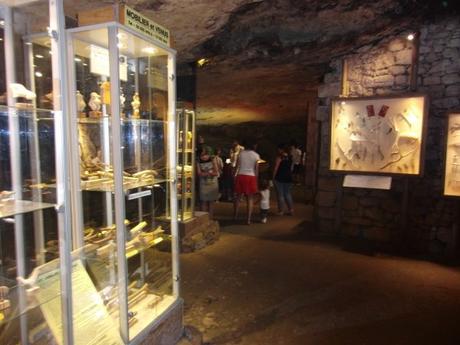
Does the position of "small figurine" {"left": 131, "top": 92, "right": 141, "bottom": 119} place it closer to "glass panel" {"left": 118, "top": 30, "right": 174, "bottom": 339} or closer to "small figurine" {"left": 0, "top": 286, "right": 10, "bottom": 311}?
"glass panel" {"left": 118, "top": 30, "right": 174, "bottom": 339}

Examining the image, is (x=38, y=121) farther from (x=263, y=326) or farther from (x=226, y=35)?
(x=226, y=35)

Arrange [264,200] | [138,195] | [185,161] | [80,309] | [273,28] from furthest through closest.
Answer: [264,200]
[185,161]
[273,28]
[138,195]
[80,309]

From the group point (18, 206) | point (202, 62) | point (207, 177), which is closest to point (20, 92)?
point (18, 206)

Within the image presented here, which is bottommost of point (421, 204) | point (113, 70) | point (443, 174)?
point (421, 204)

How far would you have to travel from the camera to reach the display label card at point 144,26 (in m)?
1.97

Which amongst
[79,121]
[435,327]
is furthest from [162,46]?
[435,327]

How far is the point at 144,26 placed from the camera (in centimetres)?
214

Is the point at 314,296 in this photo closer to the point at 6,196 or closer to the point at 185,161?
the point at 185,161

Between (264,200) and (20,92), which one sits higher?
(20,92)

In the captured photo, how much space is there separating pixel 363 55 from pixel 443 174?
2.23m

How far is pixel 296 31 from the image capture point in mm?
4621

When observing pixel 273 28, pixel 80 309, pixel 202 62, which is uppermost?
pixel 273 28

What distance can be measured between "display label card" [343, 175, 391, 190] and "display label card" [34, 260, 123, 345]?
3.96 meters

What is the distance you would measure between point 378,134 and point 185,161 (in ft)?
9.65
